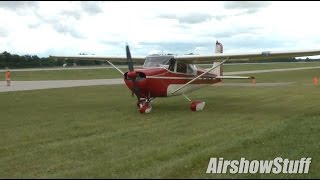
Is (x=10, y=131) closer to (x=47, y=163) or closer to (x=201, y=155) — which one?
(x=47, y=163)

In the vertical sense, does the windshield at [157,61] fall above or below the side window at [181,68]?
above

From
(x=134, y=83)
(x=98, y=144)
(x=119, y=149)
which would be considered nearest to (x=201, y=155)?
(x=119, y=149)

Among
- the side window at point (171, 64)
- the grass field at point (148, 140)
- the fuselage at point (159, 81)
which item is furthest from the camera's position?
the side window at point (171, 64)

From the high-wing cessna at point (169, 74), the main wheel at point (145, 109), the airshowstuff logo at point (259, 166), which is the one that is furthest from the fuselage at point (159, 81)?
the airshowstuff logo at point (259, 166)

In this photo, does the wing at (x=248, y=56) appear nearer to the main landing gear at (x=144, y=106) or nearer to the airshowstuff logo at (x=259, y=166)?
the main landing gear at (x=144, y=106)

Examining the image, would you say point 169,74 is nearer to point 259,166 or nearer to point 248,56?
A: point 248,56

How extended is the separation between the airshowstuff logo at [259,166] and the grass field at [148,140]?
17 cm

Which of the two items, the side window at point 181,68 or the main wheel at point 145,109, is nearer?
the main wheel at point 145,109

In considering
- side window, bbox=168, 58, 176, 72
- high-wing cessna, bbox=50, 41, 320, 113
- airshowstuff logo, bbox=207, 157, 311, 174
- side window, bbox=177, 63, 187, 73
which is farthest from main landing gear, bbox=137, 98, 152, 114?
airshowstuff logo, bbox=207, 157, 311, 174

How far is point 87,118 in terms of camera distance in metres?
13.5

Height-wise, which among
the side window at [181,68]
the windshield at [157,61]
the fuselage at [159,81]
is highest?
the windshield at [157,61]

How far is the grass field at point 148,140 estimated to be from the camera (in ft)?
22.6

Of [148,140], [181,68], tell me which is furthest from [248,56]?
[148,140]

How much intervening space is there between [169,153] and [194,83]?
10865 millimetres
